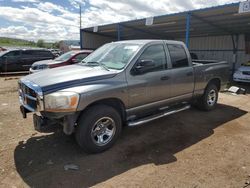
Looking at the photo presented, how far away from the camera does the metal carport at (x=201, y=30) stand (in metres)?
11.9

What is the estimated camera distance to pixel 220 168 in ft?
11.7

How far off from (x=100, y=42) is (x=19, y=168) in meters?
20.4

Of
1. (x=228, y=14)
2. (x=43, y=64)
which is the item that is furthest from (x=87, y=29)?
(x=228, y=14)

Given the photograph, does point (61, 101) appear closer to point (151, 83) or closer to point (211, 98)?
point (151, 83)

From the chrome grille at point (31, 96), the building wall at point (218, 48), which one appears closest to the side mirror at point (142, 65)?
the chrome grille at point (31, 96)

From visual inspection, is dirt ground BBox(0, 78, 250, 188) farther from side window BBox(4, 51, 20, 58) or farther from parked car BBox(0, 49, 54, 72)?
side window BBox(4, 51, 20, 58)

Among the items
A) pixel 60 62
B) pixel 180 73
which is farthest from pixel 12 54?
pixel 180 73

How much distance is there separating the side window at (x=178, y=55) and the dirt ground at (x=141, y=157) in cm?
146

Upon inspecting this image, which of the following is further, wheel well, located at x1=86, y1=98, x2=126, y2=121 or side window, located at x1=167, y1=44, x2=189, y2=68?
side window, located at x1=167, y1=44, x2=189, y2=68

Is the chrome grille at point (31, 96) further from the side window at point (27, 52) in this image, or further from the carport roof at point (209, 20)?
the side window at point (27, 52)

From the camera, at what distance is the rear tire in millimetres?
6382

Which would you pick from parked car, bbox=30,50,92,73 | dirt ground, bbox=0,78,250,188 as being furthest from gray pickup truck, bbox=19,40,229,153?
parked car, bbox=30,50,92,73

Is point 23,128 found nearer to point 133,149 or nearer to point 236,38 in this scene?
point 133,149

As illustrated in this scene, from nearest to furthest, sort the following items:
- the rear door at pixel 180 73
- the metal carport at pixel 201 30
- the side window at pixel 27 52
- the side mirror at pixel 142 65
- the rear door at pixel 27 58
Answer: the side mirror at pixel 142 65, the rear door at pixel 180 73, the metal carport at pixel 201 30, the rear door at pixel 27 58, the side window at pixel 27 52
